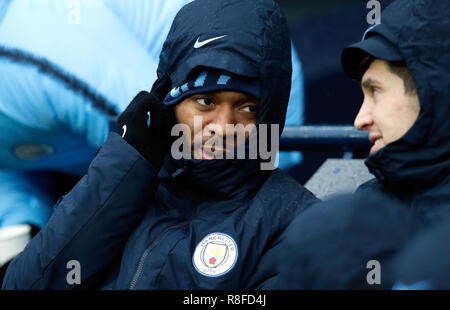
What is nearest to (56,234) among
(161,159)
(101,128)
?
(161,159)

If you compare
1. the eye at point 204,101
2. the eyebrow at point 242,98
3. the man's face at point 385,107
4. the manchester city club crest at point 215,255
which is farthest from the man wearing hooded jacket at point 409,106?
the eye at point 204,101

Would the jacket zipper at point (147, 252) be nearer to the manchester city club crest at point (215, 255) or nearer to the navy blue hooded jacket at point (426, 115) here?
the manchester city club crest at point (215, 255)

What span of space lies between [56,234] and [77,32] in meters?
0.92

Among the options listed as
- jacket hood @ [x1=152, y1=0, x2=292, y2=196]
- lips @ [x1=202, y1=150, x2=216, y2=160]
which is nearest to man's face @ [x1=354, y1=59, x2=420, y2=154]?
jacket hood @ [x1=152, y1=0, x2=292, y2=196]

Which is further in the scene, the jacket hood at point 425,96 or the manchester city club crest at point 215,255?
the manchester city club crest at point 215,255

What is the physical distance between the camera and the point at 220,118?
1479 millimetres

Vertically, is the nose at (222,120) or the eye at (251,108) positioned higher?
the eye at (251,108)

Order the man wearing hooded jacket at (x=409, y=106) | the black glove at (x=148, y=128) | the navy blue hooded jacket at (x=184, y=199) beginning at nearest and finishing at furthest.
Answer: the man wearing hooded jacket at (x=409, y=106)
the navy blue hooded jacket at (x=184, y=199)
the black glove at (x=148, y=128)

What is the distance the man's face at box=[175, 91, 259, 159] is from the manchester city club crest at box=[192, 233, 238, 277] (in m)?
0.22

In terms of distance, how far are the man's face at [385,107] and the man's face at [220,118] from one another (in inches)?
11.2

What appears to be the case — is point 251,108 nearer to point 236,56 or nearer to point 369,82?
point 236,56

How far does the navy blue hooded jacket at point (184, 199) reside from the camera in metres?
1.42

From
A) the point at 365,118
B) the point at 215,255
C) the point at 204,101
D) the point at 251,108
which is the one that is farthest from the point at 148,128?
the point at 365,118

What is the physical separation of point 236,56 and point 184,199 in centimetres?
37
